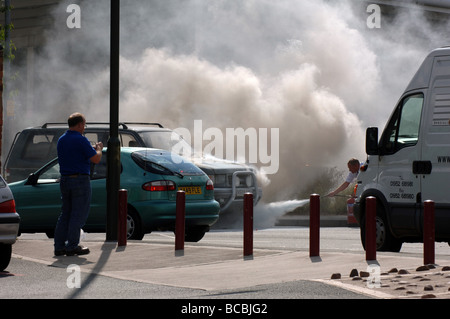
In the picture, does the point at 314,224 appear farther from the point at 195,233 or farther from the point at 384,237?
the point at 195,233

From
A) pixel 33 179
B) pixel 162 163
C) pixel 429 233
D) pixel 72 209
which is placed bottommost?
pixel 429 233

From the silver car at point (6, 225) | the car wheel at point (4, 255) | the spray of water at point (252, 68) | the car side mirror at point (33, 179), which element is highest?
the spray of water at point (252, 68)

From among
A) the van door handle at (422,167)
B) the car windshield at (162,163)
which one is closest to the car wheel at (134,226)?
the car windshield at (162,163)

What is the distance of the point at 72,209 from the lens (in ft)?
42.9

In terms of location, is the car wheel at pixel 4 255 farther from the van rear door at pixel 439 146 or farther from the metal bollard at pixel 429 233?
the van rear door at pixel 439 146

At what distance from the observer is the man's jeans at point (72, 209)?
42.9 ft

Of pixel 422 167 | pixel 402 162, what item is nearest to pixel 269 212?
pixel 402 162

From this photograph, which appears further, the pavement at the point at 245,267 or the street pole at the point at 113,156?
the street pole at the point at 113,156

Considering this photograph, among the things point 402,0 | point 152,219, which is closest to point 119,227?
point 152,219

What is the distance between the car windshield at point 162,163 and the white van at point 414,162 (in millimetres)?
3017

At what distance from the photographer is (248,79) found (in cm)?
3503

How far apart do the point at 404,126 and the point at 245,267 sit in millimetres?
3078

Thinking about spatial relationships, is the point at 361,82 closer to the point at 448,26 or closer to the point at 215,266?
the point at 448,26
